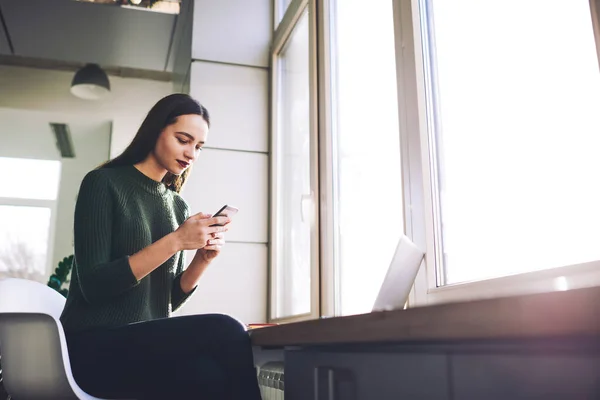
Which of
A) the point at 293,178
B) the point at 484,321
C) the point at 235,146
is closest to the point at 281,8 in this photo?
the point at 235,146

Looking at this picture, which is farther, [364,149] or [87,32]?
[87,32]

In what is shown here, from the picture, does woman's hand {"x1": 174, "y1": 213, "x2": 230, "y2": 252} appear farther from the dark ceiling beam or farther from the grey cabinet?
the dark ceiling beam

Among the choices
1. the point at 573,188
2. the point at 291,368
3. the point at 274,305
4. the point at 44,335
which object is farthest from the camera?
the point at 274,305

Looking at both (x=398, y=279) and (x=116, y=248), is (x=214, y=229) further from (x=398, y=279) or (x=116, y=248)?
(x=398, y=279)

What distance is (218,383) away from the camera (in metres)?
1.21

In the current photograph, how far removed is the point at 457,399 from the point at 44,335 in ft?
3.14

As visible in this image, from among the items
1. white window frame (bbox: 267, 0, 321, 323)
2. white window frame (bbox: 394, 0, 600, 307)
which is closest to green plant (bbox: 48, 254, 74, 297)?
white window frame (bbox: 267, 0, 321, 323)

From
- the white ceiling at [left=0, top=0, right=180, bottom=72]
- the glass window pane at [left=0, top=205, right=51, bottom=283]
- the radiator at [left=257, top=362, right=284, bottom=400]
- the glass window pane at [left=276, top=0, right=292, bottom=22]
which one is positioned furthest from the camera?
the glass window pane at [left=0, top=205, right=51, bottom=283]

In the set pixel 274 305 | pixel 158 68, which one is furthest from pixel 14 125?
pixel 274 305

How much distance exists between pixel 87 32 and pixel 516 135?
3407 mm

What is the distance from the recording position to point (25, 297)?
1407mm

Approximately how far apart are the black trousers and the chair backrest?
14cm

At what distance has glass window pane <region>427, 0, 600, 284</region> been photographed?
111 centimetres

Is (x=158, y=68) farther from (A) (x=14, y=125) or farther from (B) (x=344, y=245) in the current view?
(B) (x=344, y=245)
